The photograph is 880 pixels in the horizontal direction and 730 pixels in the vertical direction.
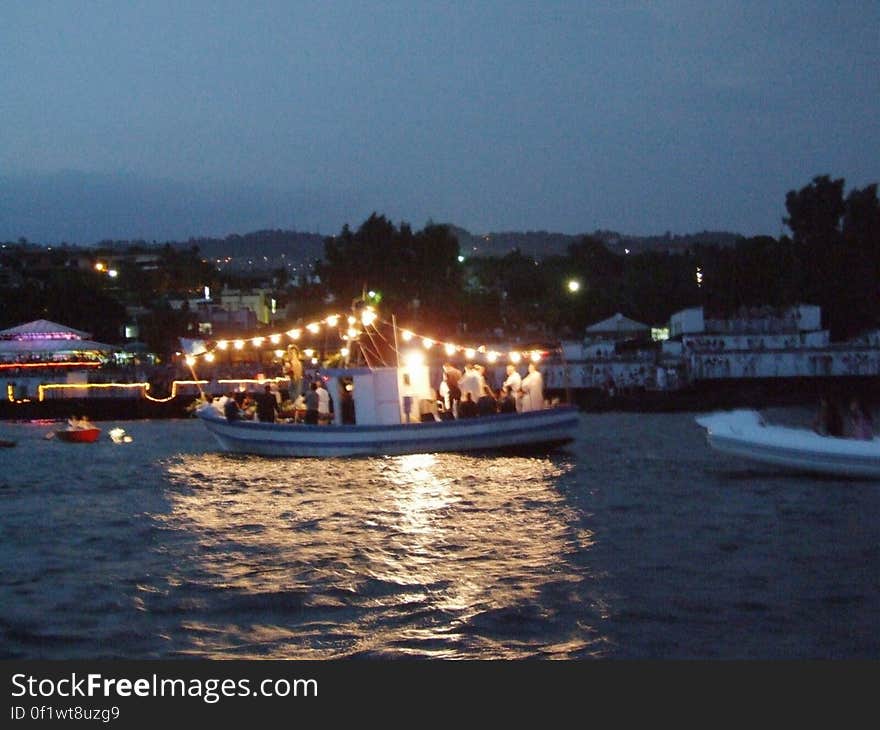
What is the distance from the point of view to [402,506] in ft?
69.5

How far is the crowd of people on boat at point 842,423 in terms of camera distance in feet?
75.0

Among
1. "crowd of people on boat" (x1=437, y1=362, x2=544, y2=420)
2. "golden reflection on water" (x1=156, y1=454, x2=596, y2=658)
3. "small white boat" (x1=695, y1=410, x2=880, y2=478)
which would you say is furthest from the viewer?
"crowd of people on boat" (x1=437, y1=362, x2=544, y2=420)

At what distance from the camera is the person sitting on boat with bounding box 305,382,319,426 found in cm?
3034

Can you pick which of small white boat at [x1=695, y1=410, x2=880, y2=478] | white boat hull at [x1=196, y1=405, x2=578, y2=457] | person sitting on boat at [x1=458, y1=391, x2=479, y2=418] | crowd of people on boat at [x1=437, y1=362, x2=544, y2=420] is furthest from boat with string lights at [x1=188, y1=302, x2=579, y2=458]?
small white boat at [x1=695, y1=410, x2=880, y2=478]

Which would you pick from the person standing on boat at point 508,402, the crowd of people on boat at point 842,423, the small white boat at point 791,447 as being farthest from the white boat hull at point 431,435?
the crowd of people on boat at point 842,423

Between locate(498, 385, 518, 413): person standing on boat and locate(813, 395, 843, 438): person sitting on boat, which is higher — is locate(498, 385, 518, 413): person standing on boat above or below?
above

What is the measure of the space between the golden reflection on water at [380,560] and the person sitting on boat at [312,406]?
355 cm

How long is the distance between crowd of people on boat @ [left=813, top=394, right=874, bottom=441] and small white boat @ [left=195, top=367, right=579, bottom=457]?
7.01 meters

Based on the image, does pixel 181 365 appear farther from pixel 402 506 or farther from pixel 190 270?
pixel 190 270

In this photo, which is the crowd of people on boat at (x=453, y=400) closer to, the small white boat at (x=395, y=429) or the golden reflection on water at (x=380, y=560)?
the small white boat at (x=395, y=429)

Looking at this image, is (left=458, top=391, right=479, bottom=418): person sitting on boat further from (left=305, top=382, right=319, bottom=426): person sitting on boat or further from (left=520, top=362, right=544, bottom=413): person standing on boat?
(left=305, top=382, right=319, bottom=426): person sitting on boat

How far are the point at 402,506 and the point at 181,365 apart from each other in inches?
1850

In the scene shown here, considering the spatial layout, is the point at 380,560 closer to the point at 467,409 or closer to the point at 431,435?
the point at 431,435

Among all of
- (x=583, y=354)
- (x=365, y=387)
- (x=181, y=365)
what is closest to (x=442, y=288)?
(x=583, y=354)
